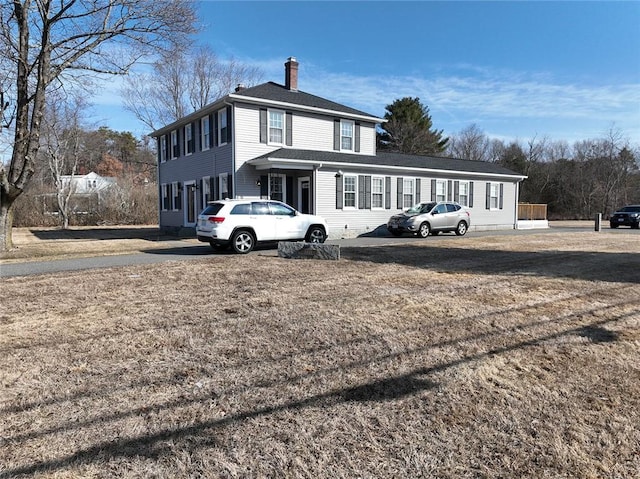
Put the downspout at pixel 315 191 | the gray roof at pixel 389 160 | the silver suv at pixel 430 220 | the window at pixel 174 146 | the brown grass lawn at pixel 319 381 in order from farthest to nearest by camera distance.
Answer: the window at pixel 174 146
the downspout at pixel 315 191
the gray roof at pixel 389 160
the silver suv at pixel 430 220
the brown grass lawn at pixel 319 381

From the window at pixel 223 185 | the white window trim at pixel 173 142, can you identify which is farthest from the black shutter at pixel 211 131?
the white window trim at pixel 173 142

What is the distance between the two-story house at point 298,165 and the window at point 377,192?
0.16ft

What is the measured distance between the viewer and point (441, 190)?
23938 millimetres

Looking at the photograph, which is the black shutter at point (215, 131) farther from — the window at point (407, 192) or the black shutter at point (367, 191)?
the window at point (407, 192)

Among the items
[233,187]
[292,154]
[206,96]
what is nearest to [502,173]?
[292,154]

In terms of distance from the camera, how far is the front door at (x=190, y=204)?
22.4m

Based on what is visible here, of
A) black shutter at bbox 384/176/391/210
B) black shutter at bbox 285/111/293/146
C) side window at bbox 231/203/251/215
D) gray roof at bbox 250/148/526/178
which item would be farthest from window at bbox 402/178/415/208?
side window at bbox 231/203/251/215

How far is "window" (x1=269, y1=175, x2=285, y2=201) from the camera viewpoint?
19500mm

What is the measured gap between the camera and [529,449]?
2766mm

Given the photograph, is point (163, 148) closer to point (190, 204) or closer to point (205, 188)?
point (190, 204)

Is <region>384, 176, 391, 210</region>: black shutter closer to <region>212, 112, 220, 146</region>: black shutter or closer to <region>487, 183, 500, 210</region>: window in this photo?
<region>212, 112, 220, 146</region>: black shutter

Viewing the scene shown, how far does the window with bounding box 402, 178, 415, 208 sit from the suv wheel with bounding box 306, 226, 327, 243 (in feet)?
29.4

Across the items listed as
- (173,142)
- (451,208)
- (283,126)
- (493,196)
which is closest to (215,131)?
(283,126)

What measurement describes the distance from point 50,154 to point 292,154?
20597 millimetres
